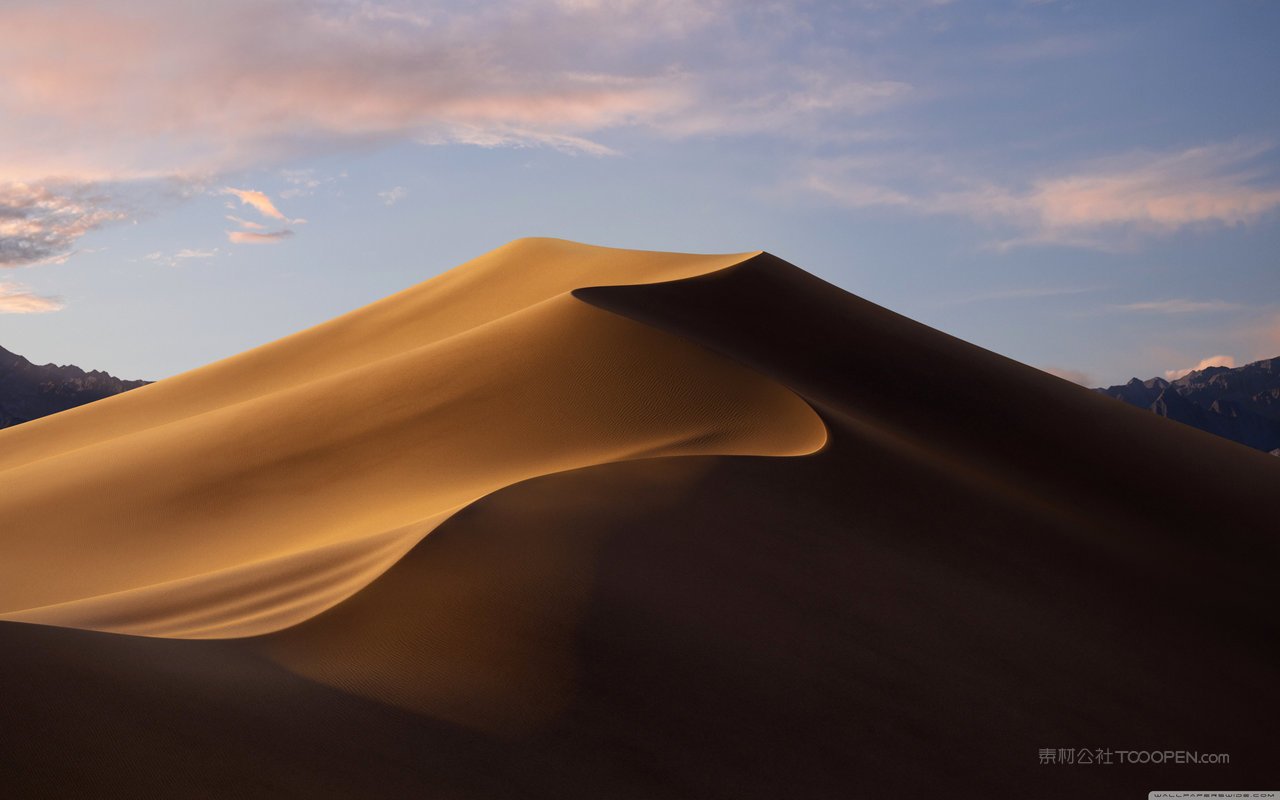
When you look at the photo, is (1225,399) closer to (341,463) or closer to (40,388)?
(40,388)

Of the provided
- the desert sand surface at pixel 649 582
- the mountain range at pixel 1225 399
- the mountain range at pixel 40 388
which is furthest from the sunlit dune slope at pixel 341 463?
the mountain range at pixel 1225 399

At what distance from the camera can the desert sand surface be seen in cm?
642

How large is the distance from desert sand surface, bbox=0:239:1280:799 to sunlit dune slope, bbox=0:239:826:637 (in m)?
0.08

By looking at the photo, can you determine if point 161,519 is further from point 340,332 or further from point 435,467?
point 340,332

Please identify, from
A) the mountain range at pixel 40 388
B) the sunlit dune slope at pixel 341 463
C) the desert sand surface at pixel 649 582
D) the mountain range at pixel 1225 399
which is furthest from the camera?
the mountain range at pixel 1225 399

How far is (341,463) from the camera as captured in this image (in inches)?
621

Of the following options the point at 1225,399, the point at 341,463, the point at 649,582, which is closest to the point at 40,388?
the point at 341,463

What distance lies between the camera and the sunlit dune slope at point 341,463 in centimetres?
983

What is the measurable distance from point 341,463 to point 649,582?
8.49 m

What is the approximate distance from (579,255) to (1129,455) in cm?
1735

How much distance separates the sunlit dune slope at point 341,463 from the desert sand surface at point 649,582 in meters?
0.08

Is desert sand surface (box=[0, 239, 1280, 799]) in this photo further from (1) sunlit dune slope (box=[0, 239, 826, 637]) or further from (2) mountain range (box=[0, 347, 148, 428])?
(2) mountain range (box=[0, 347, 148, 428])

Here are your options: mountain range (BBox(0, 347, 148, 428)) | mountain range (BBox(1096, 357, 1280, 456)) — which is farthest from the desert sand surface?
mountain range (BBox(1096, 357, 1280, 456))

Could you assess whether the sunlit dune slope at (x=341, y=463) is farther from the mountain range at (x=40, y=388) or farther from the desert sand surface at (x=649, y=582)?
the mountain range at (x=40, y=388)
